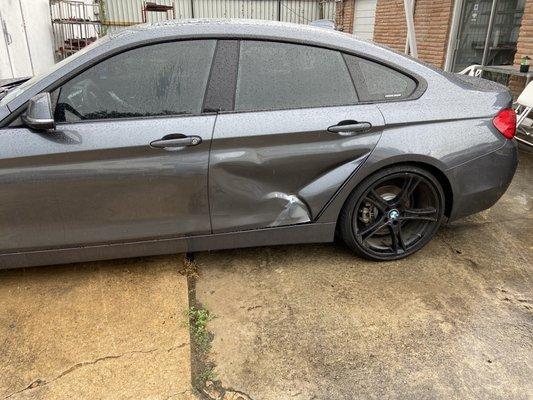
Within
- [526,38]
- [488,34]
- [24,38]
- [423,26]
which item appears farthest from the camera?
[423,26]

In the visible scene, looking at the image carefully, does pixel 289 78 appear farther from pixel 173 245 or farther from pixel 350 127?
pixel 173 245

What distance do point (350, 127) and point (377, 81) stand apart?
40 cm

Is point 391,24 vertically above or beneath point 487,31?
beneath

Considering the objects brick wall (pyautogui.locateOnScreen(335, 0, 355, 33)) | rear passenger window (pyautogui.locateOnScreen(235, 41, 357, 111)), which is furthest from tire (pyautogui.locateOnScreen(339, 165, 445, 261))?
brick wall (pyautogui.locateOnScreen(335, 0, 355, 33))

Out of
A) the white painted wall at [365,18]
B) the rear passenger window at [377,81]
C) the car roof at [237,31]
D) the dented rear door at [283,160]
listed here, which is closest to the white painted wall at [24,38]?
the car roof at [237,31]

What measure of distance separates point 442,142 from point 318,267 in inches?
46.6

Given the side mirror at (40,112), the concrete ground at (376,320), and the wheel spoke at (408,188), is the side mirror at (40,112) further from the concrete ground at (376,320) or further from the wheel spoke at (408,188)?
the wheel spoke at (408,188)

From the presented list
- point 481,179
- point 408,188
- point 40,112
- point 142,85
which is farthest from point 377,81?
point 40,112

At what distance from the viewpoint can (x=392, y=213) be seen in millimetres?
3127

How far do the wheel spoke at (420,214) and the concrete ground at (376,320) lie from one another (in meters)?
0.32

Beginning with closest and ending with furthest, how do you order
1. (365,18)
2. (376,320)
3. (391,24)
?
(376,320) < (391,24) < (365,18)

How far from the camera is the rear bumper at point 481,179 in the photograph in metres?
3.05

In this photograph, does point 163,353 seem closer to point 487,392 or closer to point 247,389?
point 247,389

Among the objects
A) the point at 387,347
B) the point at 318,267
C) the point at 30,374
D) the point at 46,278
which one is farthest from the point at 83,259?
the point at 387,347
